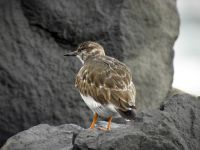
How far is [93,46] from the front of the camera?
12.9 metres

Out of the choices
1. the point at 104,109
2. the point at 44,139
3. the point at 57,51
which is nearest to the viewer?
the point at 104,109

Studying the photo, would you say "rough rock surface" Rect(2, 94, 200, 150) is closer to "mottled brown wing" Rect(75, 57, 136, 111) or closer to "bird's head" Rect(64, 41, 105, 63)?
"mottled brown wing" Rect(75, 57, 136, 111)

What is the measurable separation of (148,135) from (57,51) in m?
5.39

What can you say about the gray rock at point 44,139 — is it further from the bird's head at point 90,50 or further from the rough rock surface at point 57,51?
the rough rock surface at point 57,51

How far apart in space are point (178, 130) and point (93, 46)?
267 cm

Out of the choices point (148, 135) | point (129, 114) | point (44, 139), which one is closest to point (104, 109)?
point (129, 114)

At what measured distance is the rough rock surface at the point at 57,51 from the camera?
48.6 ft

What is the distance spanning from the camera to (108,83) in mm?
11320

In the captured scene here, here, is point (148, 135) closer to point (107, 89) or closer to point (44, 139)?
point (107, 89)

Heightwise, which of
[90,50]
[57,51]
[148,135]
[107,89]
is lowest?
[148,135]

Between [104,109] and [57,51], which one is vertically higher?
[57,51]

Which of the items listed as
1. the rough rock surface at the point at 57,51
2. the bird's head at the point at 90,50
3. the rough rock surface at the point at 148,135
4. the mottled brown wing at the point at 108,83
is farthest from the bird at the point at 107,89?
the rough rock surface at the point at 57,51

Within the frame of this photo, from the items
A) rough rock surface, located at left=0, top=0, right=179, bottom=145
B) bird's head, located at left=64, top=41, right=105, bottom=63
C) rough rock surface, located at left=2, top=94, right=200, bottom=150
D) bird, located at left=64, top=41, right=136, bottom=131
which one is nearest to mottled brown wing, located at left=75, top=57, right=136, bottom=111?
bird, located at left=64, top=41, right=136, bottom=131

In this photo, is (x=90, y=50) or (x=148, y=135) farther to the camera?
(x=90, y=50)
